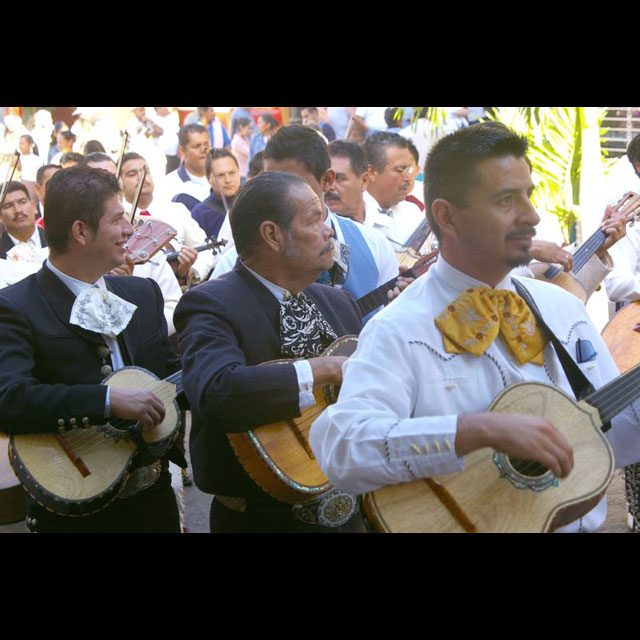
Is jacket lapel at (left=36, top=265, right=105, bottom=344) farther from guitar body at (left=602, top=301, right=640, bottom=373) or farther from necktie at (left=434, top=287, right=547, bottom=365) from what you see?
guitar body at (left=602, top=301, right=640, bottom=373)

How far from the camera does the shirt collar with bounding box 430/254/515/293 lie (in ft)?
8.87

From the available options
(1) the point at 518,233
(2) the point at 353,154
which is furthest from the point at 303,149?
(1) the point at 518,233

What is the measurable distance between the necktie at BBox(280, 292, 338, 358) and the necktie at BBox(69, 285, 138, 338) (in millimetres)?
655

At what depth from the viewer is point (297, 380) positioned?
3.25 metres

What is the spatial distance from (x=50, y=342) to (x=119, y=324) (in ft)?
0.82

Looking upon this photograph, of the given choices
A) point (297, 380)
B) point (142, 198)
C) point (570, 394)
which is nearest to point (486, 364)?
point (570, 394)

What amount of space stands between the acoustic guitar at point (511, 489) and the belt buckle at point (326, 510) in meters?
0.82

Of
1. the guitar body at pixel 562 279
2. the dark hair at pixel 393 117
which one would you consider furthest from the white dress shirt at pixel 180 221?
the dark hair at pixel 393 117

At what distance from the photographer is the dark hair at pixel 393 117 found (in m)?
10.7

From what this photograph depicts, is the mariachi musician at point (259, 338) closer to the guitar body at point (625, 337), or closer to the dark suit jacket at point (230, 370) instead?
the dark suit jacket at point (230, 370)

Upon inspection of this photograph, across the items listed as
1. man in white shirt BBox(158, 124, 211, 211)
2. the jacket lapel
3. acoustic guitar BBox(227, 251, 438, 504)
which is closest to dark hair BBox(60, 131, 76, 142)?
man in white shirt BBox(158, 124, 211, 211)

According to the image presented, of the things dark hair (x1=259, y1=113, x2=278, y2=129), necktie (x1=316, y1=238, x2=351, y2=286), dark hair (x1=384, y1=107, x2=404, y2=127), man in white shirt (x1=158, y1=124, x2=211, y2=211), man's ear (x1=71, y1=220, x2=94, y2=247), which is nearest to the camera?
man's ear (x1=71, y1=220, x2=94, y2=247)
